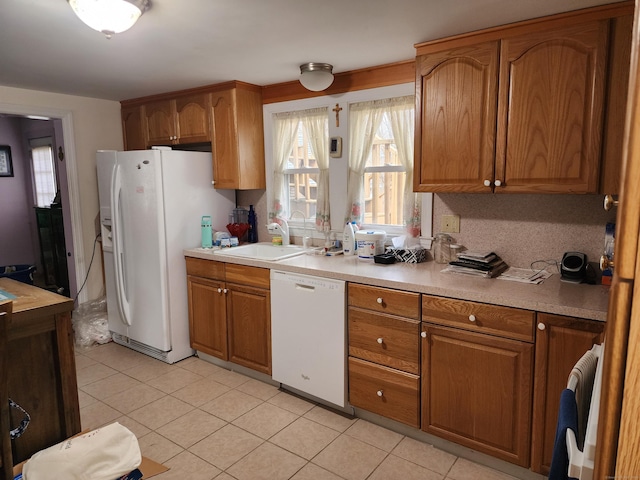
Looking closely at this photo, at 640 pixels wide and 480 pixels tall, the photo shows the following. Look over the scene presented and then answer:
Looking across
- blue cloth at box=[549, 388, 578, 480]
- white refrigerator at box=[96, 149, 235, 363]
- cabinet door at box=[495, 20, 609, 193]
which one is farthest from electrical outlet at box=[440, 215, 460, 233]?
white refrigerator at box=[96, 149, 235, 363]

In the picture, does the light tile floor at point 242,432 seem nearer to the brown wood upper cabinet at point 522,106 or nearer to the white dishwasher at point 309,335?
the white dishwasher at point 309,335

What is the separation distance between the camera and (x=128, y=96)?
149 inches

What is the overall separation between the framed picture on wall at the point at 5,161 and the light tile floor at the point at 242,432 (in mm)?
3788

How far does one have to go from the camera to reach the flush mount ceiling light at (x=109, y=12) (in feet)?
5.59

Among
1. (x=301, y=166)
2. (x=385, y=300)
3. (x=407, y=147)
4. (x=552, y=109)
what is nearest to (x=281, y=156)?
(x=301, y=166)

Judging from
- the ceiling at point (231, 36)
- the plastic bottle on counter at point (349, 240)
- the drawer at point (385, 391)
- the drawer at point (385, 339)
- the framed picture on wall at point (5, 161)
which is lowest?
the drawer at point (385, 391)

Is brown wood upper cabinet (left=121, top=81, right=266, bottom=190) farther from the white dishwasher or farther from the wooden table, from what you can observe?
the wooden table

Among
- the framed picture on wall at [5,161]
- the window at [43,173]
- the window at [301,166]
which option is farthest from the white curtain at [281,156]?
the framed picture on wall at [5,161]

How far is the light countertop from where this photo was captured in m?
1.82

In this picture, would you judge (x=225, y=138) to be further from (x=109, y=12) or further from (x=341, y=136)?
(x=109, y=12)

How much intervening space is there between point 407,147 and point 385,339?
1.29 metres

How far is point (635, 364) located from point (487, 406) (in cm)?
168

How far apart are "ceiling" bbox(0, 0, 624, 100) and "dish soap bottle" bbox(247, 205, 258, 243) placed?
1.11m

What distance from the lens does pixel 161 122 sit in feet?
12.3
